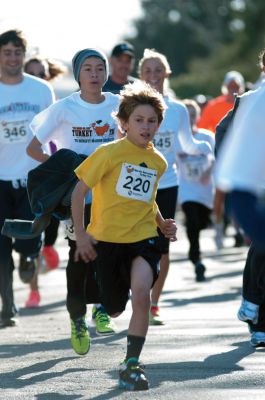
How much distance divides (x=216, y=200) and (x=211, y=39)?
66.7m

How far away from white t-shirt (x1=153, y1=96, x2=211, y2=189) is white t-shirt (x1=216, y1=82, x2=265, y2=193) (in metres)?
5.77

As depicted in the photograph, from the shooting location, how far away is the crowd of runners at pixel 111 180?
5391mm

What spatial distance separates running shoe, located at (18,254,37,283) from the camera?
11.6 m

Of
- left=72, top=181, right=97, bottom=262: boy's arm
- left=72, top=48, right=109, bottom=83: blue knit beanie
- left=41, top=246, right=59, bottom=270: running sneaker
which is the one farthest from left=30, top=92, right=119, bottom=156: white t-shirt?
left=41, top=246, right=59, bottom=270: running sneaker

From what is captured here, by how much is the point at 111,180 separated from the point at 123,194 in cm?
10

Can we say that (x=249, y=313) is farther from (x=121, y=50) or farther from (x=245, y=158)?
(x=245, y=158)

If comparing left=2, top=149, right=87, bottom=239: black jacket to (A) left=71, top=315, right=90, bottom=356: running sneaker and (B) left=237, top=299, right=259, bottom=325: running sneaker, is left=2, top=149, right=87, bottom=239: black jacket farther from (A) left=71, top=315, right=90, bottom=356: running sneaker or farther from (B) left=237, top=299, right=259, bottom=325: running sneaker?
(B) left=237, top=299, right=259, bottom=325: running sneaker

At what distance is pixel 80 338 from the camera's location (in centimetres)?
862

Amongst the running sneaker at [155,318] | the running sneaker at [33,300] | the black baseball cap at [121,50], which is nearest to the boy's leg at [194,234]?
the running sneaker at [33,300]

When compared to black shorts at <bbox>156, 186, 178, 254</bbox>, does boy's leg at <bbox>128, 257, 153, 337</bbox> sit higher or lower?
higher

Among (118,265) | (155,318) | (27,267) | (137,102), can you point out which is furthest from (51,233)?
(137,102)

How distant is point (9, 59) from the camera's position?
1076 centimetres

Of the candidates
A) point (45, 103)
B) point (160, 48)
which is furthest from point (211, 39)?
point (45, 103)

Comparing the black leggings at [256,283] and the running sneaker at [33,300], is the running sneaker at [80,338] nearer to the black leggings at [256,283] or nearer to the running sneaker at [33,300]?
the black leggings at [256,283]
